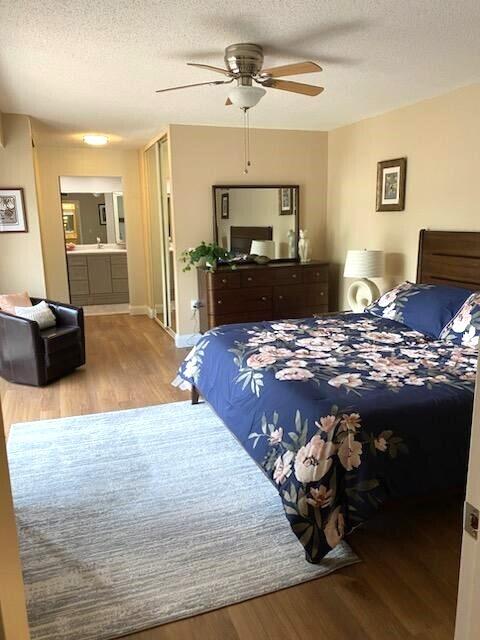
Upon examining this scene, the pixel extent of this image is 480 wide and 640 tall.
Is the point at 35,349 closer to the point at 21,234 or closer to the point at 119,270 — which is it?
the point at 21,234

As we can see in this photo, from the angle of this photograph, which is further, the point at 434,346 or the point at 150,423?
the point at 150,423

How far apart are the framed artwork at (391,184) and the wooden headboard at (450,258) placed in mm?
504

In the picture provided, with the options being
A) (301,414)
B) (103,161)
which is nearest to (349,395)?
(301,414)

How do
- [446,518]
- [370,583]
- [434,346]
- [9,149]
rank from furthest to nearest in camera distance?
[9,149]
[434,346]
[446,518]
[370,583]

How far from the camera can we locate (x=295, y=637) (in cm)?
177

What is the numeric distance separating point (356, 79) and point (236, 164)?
215cm

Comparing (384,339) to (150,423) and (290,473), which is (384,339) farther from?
(150,423)

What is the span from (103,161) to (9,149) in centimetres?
221

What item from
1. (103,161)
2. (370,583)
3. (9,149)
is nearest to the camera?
(370,583)

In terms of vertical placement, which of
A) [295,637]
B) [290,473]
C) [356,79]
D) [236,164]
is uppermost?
[356,79]

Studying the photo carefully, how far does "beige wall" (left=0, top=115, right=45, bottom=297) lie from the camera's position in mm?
4699

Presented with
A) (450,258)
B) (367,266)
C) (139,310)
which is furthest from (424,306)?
(139,310)

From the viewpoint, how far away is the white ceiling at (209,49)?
2.36m

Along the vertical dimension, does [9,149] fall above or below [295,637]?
above
